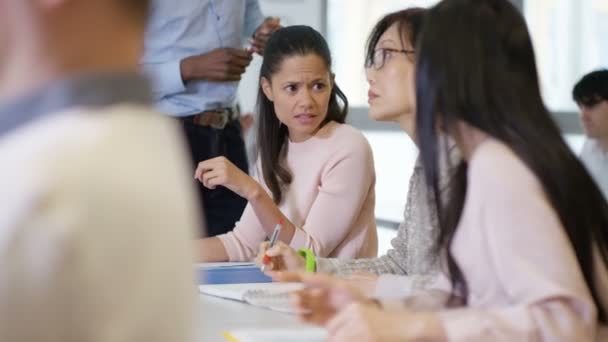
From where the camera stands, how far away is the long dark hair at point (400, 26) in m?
2.00

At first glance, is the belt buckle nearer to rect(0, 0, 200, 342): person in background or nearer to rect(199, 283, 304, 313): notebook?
rect(199, 283, 304, 313): notebook

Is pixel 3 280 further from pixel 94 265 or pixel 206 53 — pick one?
pixel 206 53

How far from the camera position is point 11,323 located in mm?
515

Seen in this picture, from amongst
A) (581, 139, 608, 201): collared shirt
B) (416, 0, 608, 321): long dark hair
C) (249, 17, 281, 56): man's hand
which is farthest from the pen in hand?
(581, 139, 608, 201): collared shirt

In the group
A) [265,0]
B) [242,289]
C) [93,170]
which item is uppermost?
[265,0]

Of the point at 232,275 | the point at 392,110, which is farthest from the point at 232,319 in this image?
the point at 392,110

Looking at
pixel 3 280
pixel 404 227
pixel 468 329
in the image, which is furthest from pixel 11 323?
pixel 404 227

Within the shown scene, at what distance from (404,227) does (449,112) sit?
0.90 m

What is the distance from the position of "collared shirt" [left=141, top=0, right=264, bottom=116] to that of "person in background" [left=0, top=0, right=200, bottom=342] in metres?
2.14

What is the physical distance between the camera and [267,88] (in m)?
2.59

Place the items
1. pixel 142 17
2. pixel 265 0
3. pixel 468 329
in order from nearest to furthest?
1. pixel 142 17
2. pixel 468 329
3. pixel 265 0

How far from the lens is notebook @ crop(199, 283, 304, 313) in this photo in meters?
1.72

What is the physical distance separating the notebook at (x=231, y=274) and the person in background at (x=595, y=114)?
1.42 meters

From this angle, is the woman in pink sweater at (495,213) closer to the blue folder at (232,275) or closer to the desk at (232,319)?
the desk at (232,319)
